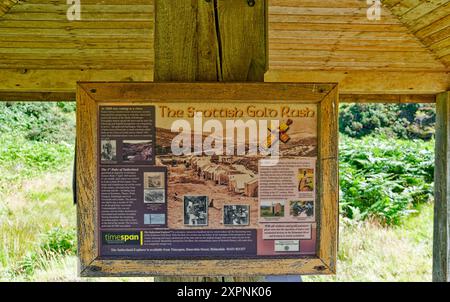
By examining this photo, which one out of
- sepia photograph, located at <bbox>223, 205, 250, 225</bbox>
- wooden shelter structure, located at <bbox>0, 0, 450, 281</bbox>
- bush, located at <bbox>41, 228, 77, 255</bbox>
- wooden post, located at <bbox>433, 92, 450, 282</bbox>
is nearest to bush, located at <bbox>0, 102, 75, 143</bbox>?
bush, located at <bbox>41, 228, 77, 255</bbox>

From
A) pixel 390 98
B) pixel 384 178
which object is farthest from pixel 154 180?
pixel 384 178

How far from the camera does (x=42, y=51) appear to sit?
281cm

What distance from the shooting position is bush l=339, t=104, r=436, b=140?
492 inches

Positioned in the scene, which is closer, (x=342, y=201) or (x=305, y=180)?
(x=305, y=180)

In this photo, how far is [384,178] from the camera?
913cm

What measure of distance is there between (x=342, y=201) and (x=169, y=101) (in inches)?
308

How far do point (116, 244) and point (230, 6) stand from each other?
90 cm

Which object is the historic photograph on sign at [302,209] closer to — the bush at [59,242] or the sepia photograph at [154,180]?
the sepia photograph at [154,180]

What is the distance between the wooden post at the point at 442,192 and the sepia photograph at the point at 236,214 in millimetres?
2664

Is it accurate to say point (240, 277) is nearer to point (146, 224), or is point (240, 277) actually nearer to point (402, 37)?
point (146, 224)

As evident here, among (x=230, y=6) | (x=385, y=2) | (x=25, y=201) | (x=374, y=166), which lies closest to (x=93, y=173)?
(x=230, y=6)

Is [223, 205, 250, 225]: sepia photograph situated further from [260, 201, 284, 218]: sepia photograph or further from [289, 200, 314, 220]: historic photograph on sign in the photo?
[289, 200, 314, 220]: historic photograph on sign

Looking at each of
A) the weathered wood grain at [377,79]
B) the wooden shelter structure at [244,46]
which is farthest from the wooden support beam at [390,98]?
the weathered wood grain at [377,79]

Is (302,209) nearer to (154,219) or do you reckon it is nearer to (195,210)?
(195,210)
